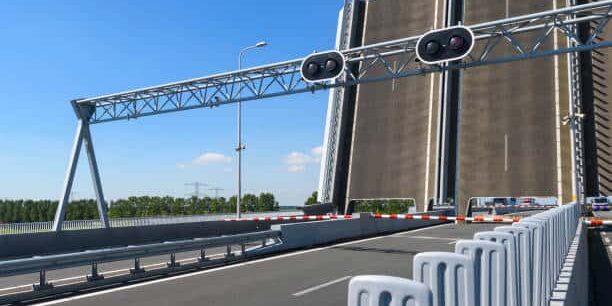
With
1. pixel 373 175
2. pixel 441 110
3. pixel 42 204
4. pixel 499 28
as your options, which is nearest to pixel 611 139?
pixel 441 110

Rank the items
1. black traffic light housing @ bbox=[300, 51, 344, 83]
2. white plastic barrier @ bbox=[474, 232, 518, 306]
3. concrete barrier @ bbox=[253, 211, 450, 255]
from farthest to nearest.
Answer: black traffic light housing @ bbox=[300, 51, 344, 83] < concrete barrier @ bbox=[253, 211, 450, 255] < white plastic barrier @ bbox=[474, 232, 518, 306]

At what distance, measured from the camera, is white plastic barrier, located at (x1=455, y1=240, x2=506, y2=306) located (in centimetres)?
299

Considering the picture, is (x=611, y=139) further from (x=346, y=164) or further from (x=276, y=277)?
(x=276, y=277)

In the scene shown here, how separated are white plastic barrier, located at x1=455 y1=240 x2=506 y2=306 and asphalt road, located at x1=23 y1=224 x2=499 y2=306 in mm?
5622

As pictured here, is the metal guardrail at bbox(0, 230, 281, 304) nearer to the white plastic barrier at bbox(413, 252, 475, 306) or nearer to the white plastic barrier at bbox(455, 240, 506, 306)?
the white plastic barrier at bbox(455, 240, 506, 306)

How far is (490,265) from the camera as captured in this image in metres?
3.08

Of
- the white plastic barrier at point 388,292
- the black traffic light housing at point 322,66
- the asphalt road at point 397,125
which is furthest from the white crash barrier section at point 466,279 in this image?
the asphalt road at point 397,125

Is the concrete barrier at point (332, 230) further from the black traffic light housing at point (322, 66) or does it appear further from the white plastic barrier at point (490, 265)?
the white plastic barrier at point (490, 265)

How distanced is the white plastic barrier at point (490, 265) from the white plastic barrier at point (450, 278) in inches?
19.5

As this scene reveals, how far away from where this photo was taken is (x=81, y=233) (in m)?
19.6

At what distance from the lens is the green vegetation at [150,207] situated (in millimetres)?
70812

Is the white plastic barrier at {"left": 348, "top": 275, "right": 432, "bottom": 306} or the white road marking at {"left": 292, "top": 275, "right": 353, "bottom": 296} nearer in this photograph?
the white plastic barrier at {"left": 348, "top": 275, "right": 432, "bottom": 306}

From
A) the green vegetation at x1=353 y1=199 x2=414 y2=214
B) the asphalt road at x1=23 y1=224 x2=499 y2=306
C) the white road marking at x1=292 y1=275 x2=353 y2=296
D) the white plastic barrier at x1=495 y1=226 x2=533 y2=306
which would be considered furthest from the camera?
the green vegetation at x1=353 y1=199 x2=414 y2=214

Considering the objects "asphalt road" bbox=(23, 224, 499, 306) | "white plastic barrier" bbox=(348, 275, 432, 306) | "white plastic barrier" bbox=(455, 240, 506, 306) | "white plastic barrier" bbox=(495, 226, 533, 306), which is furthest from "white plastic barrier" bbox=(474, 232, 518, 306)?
"asphalt road" bbox=(23, 224, 499, 306)
